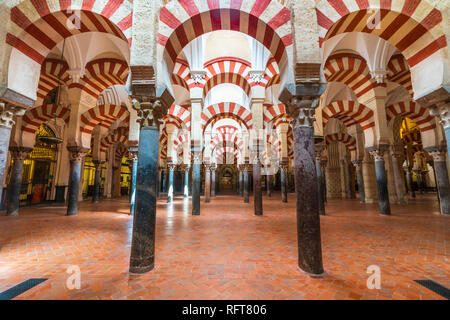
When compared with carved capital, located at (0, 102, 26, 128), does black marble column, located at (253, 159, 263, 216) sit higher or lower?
lower

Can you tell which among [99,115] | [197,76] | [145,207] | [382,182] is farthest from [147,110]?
[382,182]

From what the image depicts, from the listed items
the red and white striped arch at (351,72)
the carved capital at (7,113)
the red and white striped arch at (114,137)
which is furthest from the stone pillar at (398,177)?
the red and white striped arch at (114,137)

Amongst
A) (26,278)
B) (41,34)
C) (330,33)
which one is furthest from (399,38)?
(26,278)

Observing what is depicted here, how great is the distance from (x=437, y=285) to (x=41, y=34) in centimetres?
627

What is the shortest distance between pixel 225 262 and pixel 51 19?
4588 millimetres

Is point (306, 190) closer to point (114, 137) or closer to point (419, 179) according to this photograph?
point (114, 137)

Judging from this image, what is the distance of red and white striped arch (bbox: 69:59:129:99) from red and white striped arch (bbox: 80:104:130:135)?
0.68m

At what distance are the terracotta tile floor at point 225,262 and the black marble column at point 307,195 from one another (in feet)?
0.65

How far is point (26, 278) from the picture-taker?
2.27 metres

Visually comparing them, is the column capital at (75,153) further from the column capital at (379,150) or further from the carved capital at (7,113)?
the column capital at (379,150)

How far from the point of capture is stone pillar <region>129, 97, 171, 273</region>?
2.49 metres

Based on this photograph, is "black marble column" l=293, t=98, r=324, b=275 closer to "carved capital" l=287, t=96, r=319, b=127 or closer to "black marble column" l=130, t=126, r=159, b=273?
"carved capital" l=287, t=96, r=319, b=127

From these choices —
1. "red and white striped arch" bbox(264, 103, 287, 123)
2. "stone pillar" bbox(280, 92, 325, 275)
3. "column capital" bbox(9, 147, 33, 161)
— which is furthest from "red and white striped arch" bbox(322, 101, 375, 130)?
"column capital" bbox(9, 147, 33, 161)

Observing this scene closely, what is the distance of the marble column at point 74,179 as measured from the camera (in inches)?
259
